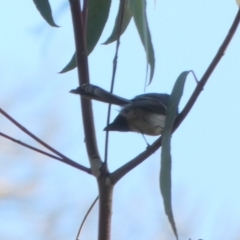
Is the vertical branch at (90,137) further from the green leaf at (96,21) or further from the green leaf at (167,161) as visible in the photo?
the green leaf at (96,21)

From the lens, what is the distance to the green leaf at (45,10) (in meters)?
1.02

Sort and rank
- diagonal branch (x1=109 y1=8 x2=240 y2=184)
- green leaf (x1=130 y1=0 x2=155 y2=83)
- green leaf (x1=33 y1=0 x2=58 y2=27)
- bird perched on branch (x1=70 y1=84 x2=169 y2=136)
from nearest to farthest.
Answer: diagonal branch (x1=109 y1=8 x2=240 y2=184) → green leaf (x1=130 y1=0 x2=155 y2=83) → green leaf (x1=33 y1=0 x2=58 y2=27) → bird perched on branch (x1=70 y1=84 x2=169 y2=136)

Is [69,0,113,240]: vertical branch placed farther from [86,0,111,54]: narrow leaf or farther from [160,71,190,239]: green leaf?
[86,0,111,54]: narrow leaf

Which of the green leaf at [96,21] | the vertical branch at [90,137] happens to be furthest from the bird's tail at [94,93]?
the green leaf at [96,21]

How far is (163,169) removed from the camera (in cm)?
83

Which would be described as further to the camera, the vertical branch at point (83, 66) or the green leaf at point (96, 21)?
the green leaf at point (96, 21)

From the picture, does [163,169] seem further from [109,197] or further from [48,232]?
[48,232]

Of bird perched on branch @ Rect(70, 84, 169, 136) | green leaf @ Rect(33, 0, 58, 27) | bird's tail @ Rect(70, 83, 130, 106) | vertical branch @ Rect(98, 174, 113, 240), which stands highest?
green leaf @ Rect(33, 0, 58, 27)

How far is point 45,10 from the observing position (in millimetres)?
1033

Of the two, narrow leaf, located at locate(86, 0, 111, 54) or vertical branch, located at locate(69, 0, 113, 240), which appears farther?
narrow leaf, located at locate(86, 0, 111, 54)

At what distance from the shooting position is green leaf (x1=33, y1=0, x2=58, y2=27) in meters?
1.02

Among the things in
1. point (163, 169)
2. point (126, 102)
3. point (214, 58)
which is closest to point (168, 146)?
point (163, 169)

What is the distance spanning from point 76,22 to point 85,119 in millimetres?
135

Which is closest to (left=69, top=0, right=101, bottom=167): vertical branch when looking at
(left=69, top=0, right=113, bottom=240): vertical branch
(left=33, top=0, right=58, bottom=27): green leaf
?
(left=69, top=0, right=113, bottom=240): vertical branch
